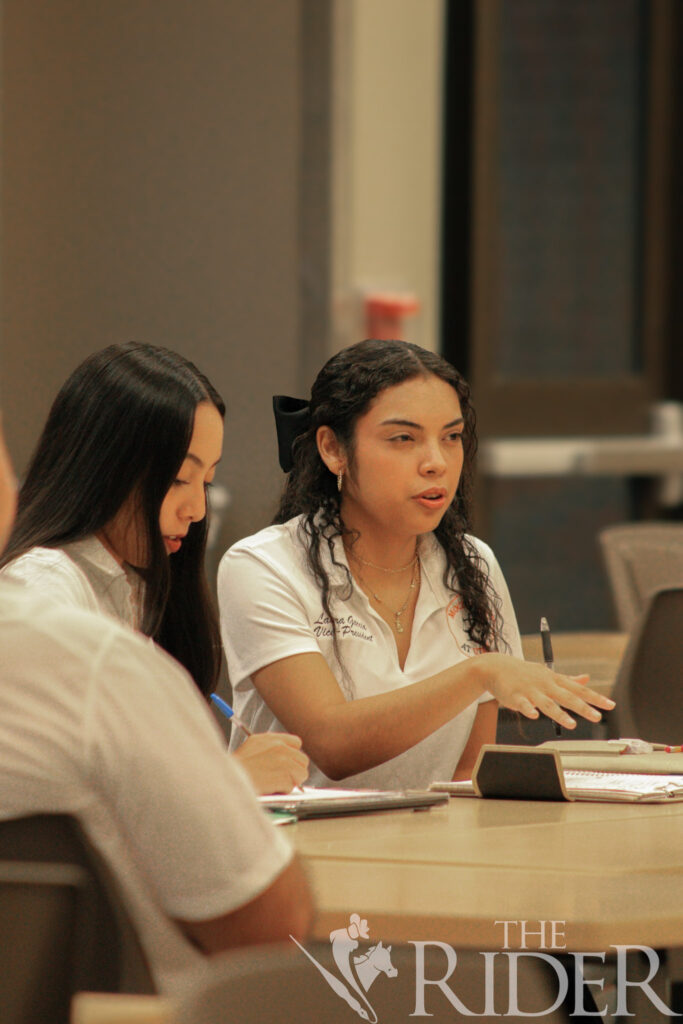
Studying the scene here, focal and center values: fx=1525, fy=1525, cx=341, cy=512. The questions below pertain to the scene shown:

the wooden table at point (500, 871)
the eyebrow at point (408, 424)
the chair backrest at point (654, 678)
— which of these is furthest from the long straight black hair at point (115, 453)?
the chair backrest at point (654, 678)

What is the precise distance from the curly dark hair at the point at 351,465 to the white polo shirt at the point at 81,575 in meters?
0.42

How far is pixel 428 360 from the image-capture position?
8.11 ft

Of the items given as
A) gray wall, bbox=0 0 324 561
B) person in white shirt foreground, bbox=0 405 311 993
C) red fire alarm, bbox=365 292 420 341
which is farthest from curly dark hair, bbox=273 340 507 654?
red fire alarm, bbox=365 292 420 341

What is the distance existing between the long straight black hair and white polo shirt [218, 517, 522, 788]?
207 millimetres

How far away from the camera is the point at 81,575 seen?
1.99 m

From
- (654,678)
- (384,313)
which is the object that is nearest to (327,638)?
(654,678)

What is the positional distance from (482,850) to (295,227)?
3017mm

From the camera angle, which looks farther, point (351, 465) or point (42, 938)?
point (351, 465)

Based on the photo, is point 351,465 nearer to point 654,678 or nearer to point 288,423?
point 288,423

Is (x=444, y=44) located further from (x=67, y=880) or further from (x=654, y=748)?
(x=67, y=880)

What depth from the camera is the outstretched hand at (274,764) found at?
1884mm

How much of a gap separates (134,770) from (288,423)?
4.89 ft

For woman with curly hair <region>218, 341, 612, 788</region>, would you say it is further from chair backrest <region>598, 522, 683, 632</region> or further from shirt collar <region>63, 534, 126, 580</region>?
chair backrest <region>598, 522, 683, 632</region>

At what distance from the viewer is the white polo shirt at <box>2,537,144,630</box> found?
77.2 inches
